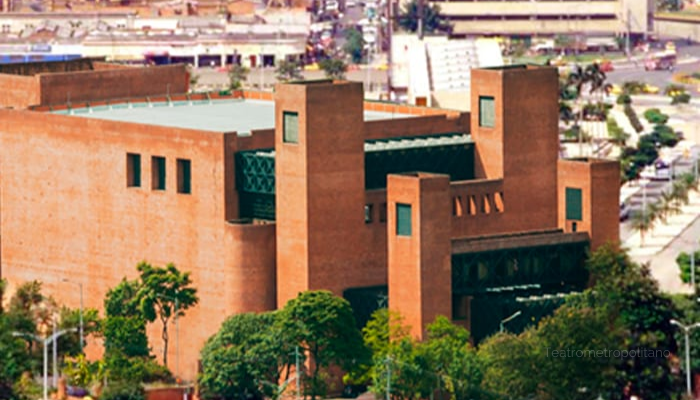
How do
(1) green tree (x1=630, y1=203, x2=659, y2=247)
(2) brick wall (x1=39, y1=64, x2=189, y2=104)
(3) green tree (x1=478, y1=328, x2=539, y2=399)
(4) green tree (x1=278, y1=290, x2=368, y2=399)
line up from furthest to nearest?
(1) green tree (x1=630, y1=203, x2=659, y2=247), (2) brick wall (x1=39, y1=64, x2=189, y2=104), (4) green tree (x1=278, y1=290, x2=368, y2=399), (3) green tree (x1=478, y1=328, x2=539, y2=399)

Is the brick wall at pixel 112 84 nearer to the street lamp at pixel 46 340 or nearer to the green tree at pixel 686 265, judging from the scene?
the street lamp at pixel 46 340

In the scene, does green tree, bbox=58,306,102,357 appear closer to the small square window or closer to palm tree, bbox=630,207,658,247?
the small square window

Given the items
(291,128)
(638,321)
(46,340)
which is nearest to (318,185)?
(291,128)

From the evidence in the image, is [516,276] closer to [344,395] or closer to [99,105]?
[344,395]

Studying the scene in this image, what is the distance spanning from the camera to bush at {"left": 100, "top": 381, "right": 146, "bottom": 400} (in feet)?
399

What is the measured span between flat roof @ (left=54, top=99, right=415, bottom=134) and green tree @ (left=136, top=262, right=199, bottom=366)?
771cm

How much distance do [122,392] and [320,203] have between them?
13.0 m

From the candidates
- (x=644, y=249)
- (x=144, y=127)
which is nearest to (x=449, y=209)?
(x=144, y=127)

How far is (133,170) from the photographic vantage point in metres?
138

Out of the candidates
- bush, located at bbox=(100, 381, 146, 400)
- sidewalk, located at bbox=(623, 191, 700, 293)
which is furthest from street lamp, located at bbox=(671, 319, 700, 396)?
sidewalk, located at bbox=(623, 191, 700, 293)

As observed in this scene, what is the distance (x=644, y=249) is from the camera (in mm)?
172000

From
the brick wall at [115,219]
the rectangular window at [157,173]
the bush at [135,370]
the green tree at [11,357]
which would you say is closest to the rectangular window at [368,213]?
the brick wall at [115,219]

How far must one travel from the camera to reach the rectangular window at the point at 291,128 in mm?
130000

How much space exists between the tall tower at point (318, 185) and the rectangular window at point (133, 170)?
868cm
